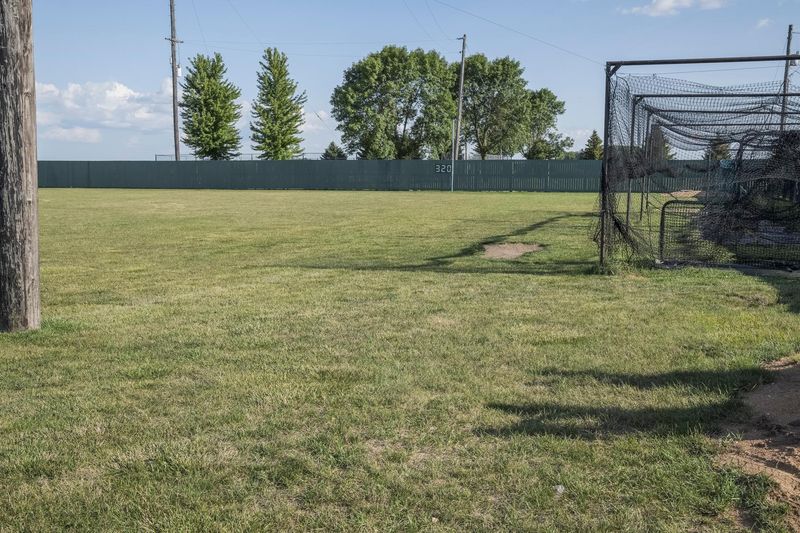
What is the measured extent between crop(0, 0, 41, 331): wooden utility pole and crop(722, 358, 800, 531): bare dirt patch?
5788mm

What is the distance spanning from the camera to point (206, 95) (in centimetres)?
6097

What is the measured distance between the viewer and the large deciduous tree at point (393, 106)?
66.9 meters

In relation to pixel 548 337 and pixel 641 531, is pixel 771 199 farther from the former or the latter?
pixel 641 531

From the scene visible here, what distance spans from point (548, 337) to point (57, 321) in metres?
4.61

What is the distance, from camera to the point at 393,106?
68.2m

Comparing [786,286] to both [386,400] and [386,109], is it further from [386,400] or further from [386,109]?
[386,109]

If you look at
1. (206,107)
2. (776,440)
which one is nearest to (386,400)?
(776,440)

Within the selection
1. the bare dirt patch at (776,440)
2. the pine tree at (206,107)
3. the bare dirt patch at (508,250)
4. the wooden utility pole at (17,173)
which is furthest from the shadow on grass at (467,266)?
the pine tree at (206,107)

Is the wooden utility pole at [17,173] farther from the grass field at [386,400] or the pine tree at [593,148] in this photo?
the pine tree at [593,148]

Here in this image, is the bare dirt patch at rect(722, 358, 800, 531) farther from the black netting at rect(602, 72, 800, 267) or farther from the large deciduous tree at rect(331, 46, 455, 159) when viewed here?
the large deciduous tree at rect(331, 46, 455, 159)

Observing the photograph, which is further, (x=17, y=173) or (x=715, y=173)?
(x=715, y=173)

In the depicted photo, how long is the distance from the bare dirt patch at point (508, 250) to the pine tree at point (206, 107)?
52487mm

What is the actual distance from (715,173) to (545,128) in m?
69.2

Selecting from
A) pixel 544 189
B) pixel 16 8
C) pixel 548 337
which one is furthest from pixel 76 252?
pixel 544 189
